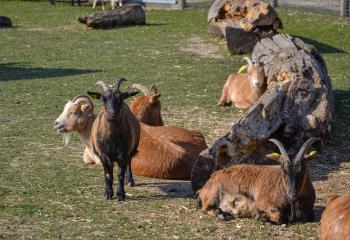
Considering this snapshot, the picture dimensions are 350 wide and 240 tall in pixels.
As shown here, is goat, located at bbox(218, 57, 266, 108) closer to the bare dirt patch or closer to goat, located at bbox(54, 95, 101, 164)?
goat, located at bbox(54, 95, 101, 164)

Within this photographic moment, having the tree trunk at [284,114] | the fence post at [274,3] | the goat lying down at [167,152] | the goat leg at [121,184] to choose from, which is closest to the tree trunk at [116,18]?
the fence post at [274,3]

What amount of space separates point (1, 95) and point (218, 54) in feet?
19.1

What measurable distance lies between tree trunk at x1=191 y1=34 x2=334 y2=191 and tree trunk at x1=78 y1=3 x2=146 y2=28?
10586 mm

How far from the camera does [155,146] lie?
9.12 m

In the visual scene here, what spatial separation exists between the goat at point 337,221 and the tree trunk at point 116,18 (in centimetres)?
1657

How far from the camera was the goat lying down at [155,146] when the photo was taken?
897 cm

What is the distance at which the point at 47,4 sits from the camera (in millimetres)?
28828

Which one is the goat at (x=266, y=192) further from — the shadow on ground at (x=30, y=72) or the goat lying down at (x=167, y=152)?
the shadow on ground at (x=30, y=72)

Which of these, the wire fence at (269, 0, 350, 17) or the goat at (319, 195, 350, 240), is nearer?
the goat at (319, 195, 350, 240)

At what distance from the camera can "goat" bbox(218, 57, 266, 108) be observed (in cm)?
1248

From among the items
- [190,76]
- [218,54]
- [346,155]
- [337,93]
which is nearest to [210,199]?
[346,155]

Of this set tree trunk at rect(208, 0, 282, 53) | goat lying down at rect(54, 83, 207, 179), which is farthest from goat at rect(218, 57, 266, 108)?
tree trunk at rect(208, 0, 282, 53)

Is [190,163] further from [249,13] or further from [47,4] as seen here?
[47,4]

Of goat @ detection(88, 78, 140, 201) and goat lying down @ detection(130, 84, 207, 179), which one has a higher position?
goat @ detection(88, 78, 140, 201)
